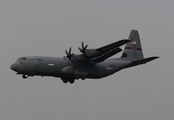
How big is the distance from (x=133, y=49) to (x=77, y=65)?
7106mm

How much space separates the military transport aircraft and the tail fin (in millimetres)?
1710

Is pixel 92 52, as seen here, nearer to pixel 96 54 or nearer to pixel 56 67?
pixel 96 54

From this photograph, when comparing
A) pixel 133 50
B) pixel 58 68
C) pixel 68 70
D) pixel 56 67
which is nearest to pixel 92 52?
pixel 68 70

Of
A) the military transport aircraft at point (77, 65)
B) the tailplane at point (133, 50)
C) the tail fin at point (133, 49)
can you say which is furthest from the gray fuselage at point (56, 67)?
the tail fin at point (133, 49)

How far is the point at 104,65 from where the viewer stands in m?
40.6

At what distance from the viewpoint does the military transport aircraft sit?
3778 cm

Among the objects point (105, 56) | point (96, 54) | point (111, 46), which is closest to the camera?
point (111, 46)

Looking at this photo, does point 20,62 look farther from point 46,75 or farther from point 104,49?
point 104,49

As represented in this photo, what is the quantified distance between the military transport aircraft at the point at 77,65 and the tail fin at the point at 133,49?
171 cm

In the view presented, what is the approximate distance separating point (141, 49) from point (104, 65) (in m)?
5.16

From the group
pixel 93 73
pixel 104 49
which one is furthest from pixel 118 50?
pixel 93 73

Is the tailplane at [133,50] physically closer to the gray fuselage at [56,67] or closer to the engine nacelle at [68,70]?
the gray fuselage at [56,67]

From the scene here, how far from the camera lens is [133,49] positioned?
142 ft

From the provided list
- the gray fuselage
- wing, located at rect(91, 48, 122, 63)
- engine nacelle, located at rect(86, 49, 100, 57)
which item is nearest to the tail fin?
the gray fuselage
